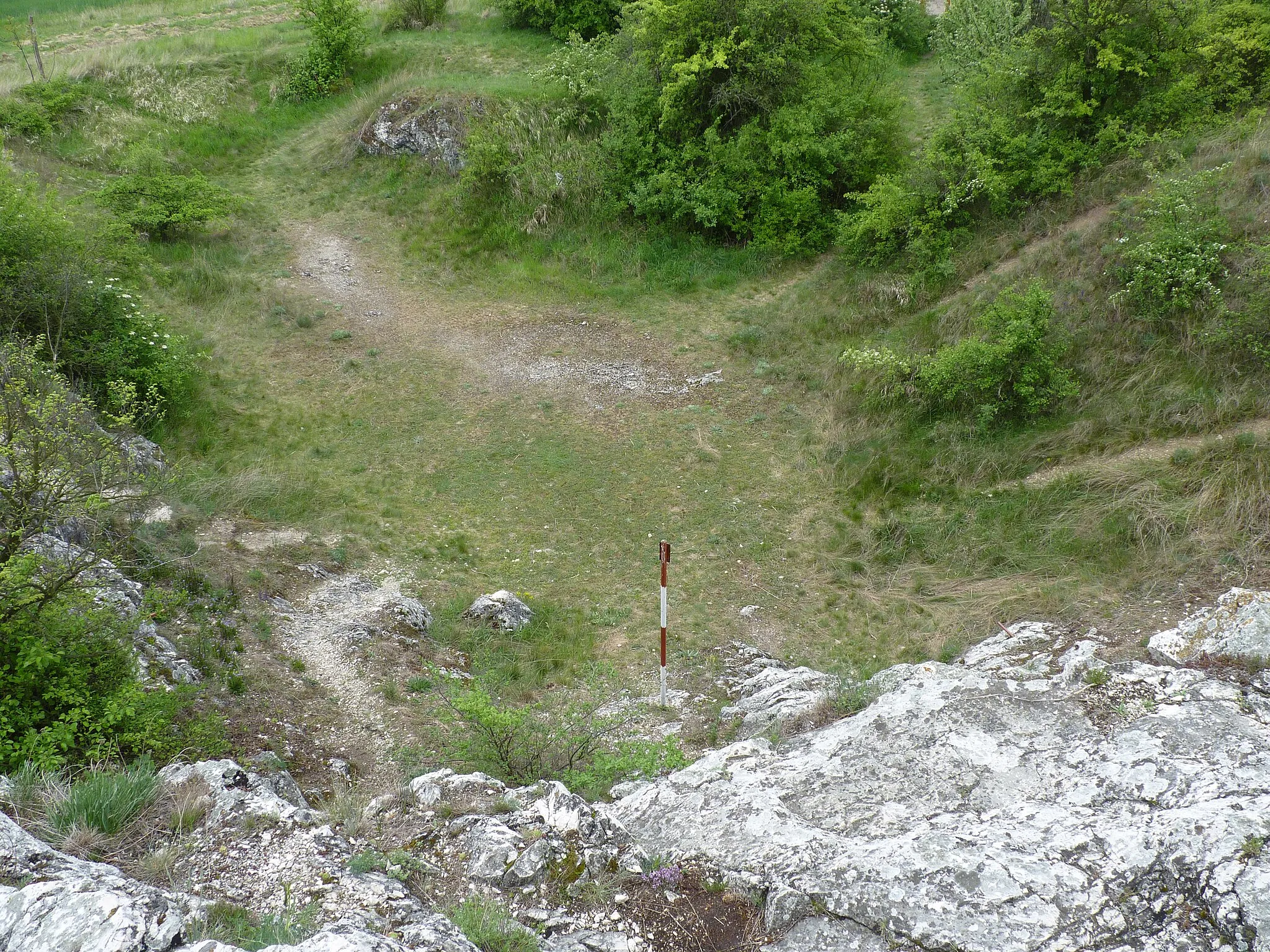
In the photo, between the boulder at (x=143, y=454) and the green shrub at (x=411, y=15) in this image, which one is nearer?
the boulder at (x=143, y=454)

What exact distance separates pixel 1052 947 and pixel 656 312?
49.8ft

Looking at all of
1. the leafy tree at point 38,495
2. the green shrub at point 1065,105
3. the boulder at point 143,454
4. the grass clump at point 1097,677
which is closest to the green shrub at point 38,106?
the boulder at point 143,454

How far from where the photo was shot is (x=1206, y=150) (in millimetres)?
13805

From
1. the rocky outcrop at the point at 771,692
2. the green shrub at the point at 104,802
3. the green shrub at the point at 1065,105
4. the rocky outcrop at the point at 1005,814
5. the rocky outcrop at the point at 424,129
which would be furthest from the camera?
the rocky outcrop at the point at 424,129

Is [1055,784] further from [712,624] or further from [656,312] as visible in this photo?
[656,312]

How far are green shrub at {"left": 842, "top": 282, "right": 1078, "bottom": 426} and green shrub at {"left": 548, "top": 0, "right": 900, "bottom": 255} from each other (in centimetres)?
651

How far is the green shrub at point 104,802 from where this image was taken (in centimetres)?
516

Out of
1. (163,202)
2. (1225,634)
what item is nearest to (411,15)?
(163,202)

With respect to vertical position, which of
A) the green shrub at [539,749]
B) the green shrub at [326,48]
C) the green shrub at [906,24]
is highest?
the green shrub at [326,48]

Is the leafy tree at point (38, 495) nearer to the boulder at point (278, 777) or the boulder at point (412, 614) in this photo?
the boulder at point (278, 777)

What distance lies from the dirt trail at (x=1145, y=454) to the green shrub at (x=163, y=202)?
18.2m

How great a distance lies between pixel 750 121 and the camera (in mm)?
19328

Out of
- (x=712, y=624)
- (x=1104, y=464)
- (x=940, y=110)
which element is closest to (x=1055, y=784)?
(x=712, y=624)

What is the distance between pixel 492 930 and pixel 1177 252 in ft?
41.8
